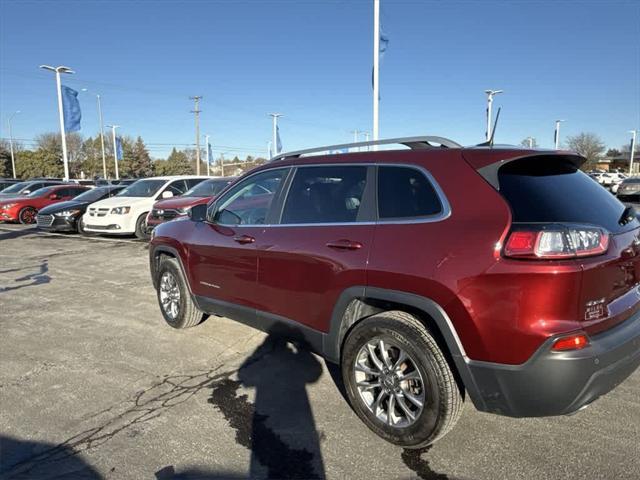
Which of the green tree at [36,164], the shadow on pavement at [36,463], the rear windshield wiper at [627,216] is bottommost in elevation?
the shadow on pavement at [36,463]

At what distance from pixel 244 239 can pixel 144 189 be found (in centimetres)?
1063

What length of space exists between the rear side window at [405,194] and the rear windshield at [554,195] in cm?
41

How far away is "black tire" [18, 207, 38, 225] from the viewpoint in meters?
17.0

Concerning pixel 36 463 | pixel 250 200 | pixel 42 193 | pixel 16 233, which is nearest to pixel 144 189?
pixel 16 233

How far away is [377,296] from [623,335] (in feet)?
4.36

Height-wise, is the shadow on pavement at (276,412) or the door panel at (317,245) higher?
the door panel at (317,245)

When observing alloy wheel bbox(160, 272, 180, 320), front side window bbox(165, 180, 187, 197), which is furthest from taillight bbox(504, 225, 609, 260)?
front side window bbox(165, 180, 187, 197)

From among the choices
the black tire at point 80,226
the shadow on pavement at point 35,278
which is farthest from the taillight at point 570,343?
the black tire at point 80,226

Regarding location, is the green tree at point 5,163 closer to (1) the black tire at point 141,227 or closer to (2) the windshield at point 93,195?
(2) the windshield at point 93,195

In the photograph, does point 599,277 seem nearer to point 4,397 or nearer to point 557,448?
point 557,448

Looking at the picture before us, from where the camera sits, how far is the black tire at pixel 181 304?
4734mm

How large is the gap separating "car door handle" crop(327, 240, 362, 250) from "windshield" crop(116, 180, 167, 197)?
36.3 ft

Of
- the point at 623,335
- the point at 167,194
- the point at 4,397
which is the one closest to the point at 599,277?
the point at 623,335

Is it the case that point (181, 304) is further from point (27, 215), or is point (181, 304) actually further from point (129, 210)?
point (27, 215)
